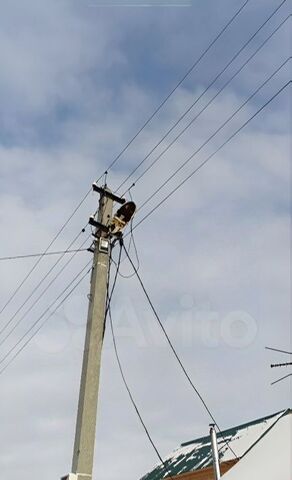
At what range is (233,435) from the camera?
20.8m

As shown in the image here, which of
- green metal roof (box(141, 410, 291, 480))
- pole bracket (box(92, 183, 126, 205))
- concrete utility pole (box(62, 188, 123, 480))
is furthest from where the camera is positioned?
green metal roof (box(141, 410, 291, 480))

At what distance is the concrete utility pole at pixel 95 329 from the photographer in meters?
7.88

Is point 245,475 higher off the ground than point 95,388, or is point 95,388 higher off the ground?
point 95,388

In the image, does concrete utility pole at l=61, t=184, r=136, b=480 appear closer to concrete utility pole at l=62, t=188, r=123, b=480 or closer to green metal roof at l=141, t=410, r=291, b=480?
concrete utility pole at l=62, t=188, r=123, b=480

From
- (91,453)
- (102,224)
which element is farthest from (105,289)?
(91,453)

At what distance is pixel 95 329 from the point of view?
8891 millimetres

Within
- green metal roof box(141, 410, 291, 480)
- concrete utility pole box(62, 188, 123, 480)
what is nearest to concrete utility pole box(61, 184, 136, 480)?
concrete utility pole box(62, 188, 123, 480)

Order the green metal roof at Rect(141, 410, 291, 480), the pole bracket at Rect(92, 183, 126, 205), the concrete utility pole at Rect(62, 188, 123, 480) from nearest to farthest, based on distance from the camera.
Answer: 1. the concrete utility pole at Rect(62, 188, 123, 480)
2. the pole bracket at Rect(92, 183, 126, 205)
3. the green metal roof at Rect(141, 410, 291, 480)

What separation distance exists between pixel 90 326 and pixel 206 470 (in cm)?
1238

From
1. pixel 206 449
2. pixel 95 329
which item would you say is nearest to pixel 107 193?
pixel 95 329

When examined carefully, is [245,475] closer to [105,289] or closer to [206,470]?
[105,289]

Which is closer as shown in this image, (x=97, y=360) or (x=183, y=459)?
(x=97, y=360)

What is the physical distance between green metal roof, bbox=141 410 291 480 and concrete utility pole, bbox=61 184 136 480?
10.7 meters

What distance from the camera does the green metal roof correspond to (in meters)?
18.8
